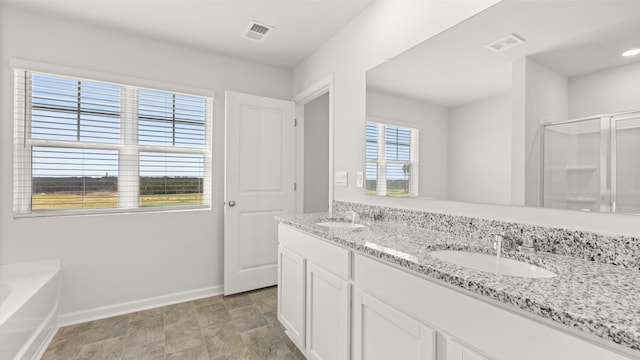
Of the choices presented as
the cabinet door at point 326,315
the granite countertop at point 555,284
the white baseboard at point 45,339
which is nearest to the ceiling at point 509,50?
the granite countertop at point 555,284

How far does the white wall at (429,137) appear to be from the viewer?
1.64 m

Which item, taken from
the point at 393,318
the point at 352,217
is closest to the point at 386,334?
the point at 393,318

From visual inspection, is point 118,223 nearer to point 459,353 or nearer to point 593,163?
point 459,353

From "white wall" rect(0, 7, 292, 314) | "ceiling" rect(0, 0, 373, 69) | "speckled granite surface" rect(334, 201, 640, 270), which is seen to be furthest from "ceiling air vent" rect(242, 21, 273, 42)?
"speckled granite surface" rect(334, 201, 640, 270)

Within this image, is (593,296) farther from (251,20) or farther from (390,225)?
(251,20)

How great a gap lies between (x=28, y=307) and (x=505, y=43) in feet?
9.98

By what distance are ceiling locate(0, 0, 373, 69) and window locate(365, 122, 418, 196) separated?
992 mm

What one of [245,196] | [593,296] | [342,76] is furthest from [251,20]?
[593,296]

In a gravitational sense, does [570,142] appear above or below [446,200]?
above

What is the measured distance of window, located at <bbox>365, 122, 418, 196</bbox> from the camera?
1.80 m

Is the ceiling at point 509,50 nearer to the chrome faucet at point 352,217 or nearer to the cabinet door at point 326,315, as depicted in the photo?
the chrome faucet at point 352,217

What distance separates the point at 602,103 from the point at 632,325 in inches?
33.6

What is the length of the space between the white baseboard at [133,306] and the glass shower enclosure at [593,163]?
9.42 ft

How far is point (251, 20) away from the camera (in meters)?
2.33
